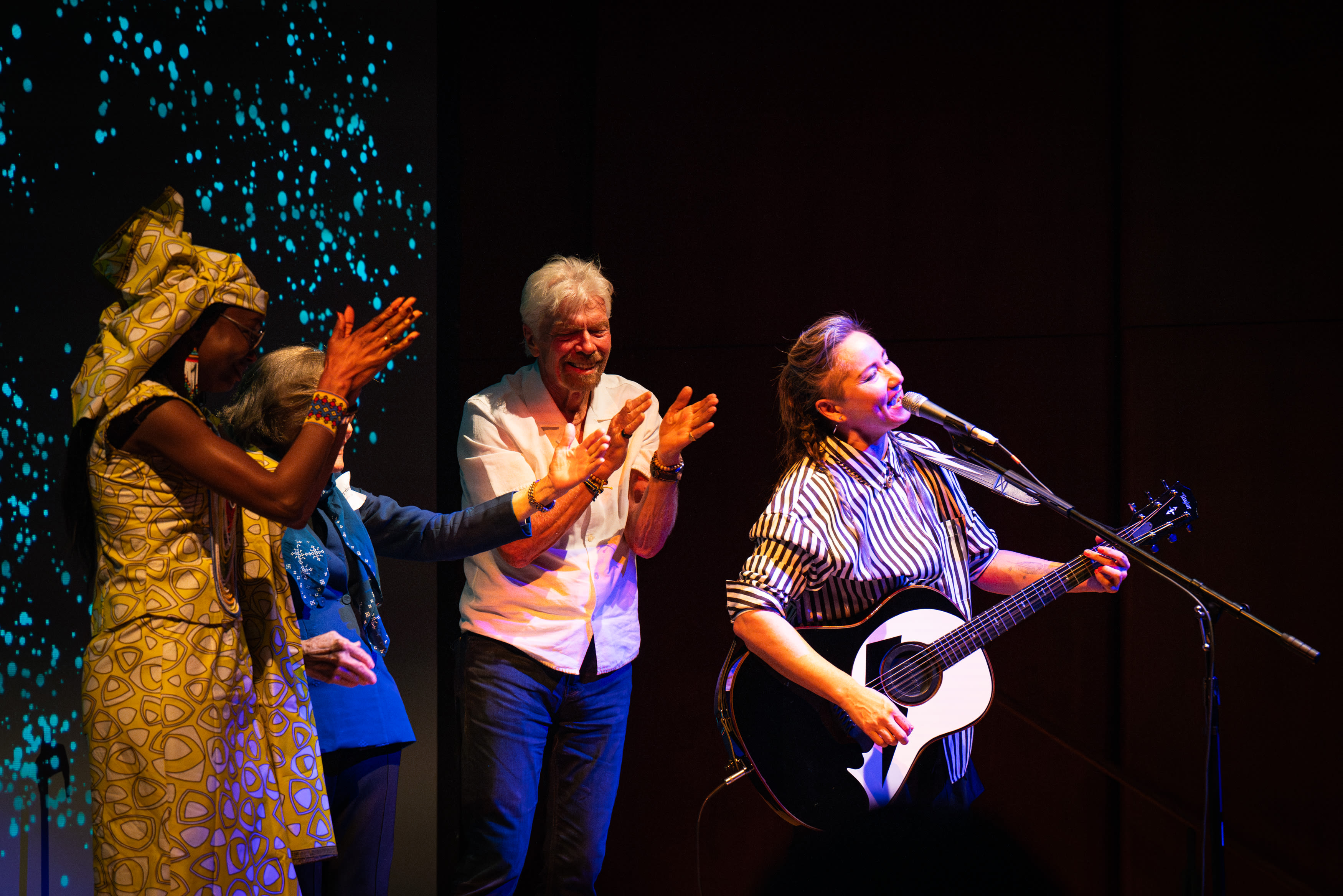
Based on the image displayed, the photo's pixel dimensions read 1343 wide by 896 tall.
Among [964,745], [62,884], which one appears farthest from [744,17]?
[62,884]

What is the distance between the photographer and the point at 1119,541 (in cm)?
228

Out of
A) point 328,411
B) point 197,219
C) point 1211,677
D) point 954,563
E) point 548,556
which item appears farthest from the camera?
point 197,219

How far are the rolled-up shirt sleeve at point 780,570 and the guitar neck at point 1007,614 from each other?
0.36 meters

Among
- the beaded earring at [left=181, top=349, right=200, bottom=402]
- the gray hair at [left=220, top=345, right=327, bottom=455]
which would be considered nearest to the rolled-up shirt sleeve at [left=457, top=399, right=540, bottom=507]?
the gray hair at [left=220, top=345, right=327, bottom=455]

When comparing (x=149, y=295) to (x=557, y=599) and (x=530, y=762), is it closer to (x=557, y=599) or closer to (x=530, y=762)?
(x=557, y=599)

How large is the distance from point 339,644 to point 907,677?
1294 millimetres

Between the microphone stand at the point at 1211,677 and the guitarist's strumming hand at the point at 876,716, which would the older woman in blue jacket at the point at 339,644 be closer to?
the guitarist's strumming hand at the point at 876,716

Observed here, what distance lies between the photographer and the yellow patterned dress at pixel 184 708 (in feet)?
5.70

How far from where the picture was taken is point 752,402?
3738 mm

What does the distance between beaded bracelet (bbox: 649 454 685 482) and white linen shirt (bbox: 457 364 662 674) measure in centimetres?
9

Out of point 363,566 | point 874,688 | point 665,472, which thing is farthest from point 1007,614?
point 363,566

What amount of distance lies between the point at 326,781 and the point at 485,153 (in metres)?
2.31

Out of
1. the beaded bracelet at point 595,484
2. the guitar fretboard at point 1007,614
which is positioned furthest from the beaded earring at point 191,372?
the guitar fretboard at point 1007,614

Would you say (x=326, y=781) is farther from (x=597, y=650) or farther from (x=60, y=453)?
(x=60, y=453)
